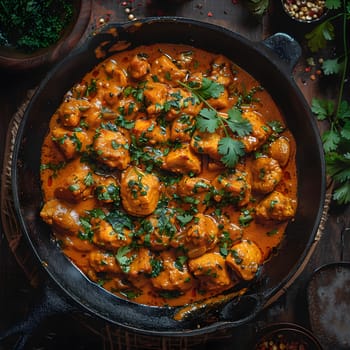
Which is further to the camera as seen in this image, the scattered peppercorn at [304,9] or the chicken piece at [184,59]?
the scattered peppercorn at [304,9]

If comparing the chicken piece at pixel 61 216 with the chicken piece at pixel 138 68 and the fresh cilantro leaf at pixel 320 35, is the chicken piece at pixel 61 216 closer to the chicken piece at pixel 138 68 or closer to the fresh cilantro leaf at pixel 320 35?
the chicken piece at pixel 138 68

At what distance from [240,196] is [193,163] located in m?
0.48

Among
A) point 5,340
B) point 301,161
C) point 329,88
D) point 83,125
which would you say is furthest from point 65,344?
point 329,88

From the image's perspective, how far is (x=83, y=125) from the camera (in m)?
5.59

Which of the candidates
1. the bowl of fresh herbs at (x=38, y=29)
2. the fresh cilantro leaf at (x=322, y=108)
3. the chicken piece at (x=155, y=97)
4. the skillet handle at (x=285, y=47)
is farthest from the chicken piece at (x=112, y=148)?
the fresh cilantro leaf at (x=322, y=108)

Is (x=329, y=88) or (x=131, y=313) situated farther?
(x=329, y=88)

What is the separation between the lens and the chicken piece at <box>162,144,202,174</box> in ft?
17.9

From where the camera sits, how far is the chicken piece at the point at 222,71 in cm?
563

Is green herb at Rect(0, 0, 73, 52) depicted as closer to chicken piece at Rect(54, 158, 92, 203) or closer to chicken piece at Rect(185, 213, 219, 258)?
chicken piece at Rect(54, 158, 92, 203)

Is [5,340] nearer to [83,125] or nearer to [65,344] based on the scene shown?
[65,344]

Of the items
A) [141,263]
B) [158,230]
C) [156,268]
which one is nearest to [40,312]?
[141,263]

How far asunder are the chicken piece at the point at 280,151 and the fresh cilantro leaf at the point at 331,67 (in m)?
0.79

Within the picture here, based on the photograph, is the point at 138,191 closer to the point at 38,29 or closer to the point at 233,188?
the point at 233,188

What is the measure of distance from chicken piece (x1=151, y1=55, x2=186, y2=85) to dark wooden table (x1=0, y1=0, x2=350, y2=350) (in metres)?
0.58
